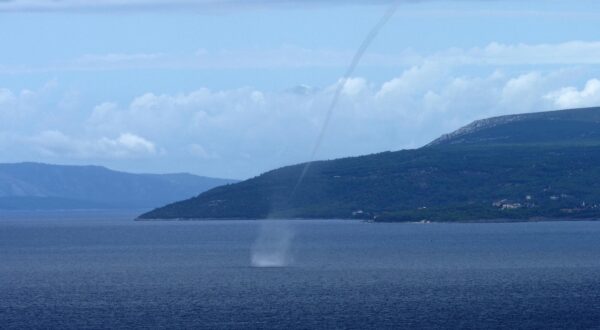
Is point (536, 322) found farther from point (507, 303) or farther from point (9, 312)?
point (9, 312)

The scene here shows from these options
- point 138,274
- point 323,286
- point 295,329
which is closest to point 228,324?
point 295,329

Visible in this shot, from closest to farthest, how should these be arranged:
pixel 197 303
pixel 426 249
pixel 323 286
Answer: pixel 197 303 < pixel 323 286 < pixel 426 249

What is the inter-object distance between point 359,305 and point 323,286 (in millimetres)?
17706

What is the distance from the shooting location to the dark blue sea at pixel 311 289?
3465 inches

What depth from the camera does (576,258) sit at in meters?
148

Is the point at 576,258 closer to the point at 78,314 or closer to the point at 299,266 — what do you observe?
the point at 299,266

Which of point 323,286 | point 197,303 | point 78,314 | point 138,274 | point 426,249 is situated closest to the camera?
point 78,314

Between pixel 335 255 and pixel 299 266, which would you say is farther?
pixel 335 255

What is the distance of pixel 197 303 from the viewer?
3949 inches

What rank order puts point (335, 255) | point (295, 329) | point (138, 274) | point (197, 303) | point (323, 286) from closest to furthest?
point (295, 329) < point (197, 303) < point (323, 286) < point (138, 274) < point (335, 255)

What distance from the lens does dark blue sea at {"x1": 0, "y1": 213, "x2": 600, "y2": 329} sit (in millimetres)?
88000

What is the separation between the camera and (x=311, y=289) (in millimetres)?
111250

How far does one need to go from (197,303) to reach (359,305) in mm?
14359

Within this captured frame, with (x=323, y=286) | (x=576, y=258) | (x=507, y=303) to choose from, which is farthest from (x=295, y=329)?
(x=576, y=258)
